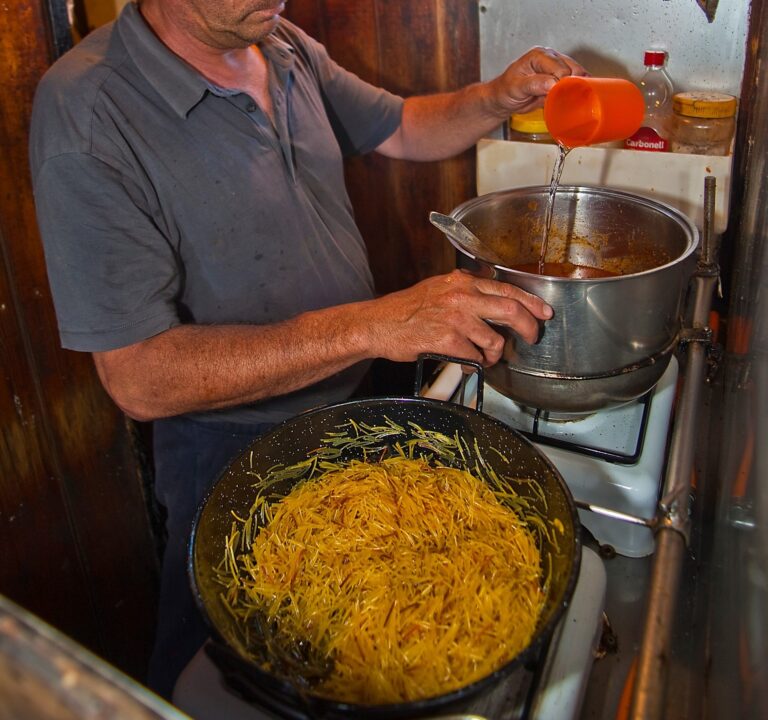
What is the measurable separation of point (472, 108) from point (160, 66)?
77 centimetres

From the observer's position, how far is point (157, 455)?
5.03ft

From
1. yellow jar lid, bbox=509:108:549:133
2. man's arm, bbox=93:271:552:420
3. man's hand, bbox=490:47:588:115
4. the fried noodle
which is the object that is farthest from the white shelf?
the fried noodle

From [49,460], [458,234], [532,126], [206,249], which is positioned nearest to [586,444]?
[458,234]

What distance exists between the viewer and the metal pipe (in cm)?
71

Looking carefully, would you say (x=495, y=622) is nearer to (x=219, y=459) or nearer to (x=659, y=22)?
(x=219, y=459)

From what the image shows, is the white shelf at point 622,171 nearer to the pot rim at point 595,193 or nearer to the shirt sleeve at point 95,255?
the pot rim at point 595,193

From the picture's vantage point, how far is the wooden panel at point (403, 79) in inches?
78.6

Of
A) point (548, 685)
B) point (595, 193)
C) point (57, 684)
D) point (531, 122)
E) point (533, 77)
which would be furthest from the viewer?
point (531, 122)

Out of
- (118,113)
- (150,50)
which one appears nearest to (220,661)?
(118,113)

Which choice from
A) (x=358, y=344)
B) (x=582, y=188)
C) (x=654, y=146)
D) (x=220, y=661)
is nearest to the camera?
(x=220, y=661)

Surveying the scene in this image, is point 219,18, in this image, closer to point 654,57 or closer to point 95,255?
point 95,255

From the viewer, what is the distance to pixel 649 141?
1.64m

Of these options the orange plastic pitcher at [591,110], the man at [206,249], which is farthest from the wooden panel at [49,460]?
the orange plastic pitcher at [591,110]

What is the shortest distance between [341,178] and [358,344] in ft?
2.03
